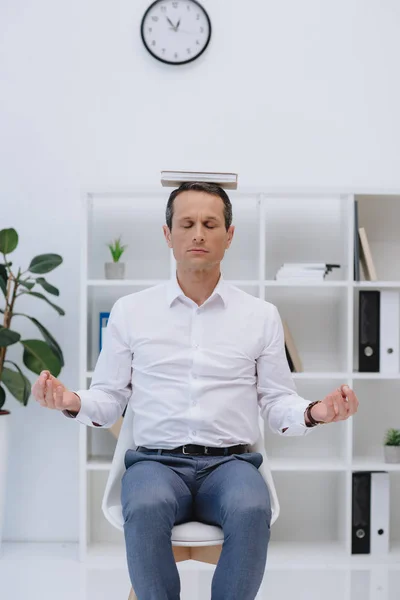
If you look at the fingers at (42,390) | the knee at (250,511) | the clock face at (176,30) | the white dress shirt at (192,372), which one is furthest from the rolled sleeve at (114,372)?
the clock face at (176,30)

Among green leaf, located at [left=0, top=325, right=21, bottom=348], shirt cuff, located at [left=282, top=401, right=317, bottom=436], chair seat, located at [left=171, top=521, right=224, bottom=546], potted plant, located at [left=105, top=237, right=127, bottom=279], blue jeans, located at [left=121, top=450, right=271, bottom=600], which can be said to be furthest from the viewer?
potted plant, located at [left=105, top=237, right=127, bottom=279]

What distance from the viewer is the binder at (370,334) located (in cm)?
340

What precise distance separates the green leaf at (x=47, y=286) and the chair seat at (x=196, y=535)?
1.58 metres

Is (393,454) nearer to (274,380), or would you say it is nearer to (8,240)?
(274,380)

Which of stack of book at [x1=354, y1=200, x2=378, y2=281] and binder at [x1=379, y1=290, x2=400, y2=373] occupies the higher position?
stack of book at [x1=354, y1=200, x2=378, y2=281]

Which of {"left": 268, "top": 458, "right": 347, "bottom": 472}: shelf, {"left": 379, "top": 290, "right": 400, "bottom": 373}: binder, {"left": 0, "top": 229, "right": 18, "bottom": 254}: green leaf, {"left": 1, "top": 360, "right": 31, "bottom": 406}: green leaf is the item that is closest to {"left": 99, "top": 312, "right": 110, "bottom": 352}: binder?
{"left": 1, "top": 360, "right": 31, "bottom": 406}: green leaf

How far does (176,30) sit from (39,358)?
5.45 ft

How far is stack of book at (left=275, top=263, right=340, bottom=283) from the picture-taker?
3.38 meters

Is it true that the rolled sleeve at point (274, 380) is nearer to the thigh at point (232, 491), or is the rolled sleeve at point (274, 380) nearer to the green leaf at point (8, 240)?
the thigh at point (232, 491)

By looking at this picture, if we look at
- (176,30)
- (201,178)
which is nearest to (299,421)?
(201,178)

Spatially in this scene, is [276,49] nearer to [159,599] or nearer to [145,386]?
[145,386]

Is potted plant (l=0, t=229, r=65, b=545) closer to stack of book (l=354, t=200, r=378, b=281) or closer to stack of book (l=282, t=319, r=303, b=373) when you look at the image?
stack of book (l=282, t=319, r=303, b=373)

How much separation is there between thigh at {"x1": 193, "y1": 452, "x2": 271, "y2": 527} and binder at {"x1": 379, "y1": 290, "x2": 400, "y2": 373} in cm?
138

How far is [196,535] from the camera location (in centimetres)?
200
